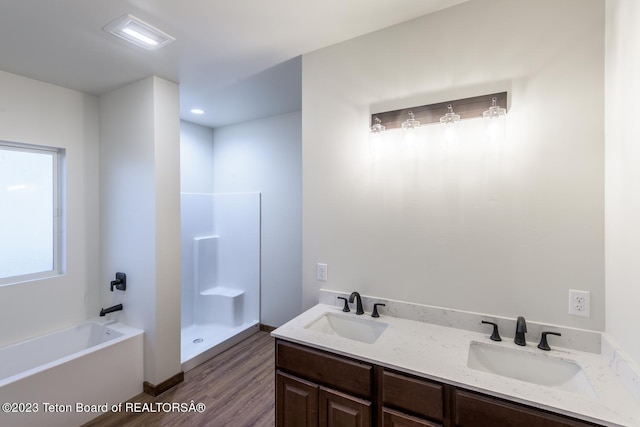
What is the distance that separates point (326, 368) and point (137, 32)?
91.5 inches

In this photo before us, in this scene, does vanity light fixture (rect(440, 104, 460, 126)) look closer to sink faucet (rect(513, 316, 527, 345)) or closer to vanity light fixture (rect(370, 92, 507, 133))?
vanity light fixture (rect(370, 92, 507, 133))

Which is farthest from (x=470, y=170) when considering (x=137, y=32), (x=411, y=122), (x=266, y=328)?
(x=266, y=328)

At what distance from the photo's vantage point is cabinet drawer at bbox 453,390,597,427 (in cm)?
102

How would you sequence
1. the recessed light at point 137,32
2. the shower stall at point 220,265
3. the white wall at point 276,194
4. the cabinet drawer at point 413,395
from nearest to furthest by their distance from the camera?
the cabinet drawer at point 413,395
the recessed light at point 137,32
the white wall at point 276,194
the shower stall at point 220,265

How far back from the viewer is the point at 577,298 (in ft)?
4.53

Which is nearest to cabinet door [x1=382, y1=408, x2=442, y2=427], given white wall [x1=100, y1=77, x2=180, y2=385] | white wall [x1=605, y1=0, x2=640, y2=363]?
white wall [x1=605, y1=0, x2=640, y2=363]

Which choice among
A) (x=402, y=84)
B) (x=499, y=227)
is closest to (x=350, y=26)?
(x=402, y=84)

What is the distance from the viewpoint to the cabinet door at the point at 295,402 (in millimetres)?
1503

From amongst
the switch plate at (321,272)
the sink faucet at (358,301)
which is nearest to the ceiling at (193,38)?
the switch plate at (321,272)

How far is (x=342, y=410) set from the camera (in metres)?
1.41

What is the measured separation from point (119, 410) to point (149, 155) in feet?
6.86

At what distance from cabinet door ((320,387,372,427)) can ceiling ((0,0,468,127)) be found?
6.84 ft

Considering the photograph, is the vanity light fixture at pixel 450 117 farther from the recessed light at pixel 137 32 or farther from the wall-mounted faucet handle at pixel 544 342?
the recessed light at pixel 137 32

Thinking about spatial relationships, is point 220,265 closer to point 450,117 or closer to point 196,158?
point 196,158
